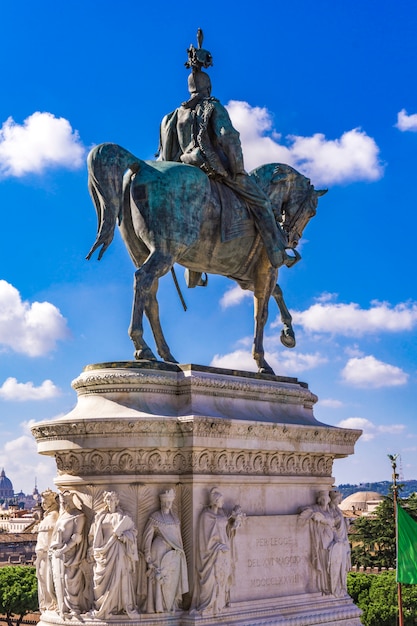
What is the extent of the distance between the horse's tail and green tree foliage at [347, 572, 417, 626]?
100 ft

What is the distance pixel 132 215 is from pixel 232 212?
186 cm

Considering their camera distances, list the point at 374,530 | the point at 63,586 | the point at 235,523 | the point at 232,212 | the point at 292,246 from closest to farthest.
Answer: the point at 63,586, the point at 235,523, the point at 232,212, the point at 292,246, the point at 374,530

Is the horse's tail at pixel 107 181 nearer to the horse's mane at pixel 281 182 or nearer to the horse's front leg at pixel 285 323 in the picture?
the horse's mane at pixel 281 182

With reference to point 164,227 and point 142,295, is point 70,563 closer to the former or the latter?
point 142,295

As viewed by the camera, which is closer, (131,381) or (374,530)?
(131,381)

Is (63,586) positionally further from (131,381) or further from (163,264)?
(163,264)

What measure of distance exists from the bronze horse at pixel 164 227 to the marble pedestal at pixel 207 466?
991mm

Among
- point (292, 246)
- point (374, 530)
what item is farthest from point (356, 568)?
point (292, 246)

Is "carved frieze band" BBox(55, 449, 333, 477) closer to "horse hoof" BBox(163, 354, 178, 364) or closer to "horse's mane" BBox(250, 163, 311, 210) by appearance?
"horse hoof" BBox(163, 354, 178, 364)

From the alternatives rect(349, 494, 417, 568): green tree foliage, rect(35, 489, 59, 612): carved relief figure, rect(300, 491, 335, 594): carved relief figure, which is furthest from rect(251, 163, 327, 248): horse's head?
rect(349, 494, 417, 568): green tree foliage

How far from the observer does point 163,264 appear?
14.3 meters

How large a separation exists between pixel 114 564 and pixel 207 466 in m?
2.00

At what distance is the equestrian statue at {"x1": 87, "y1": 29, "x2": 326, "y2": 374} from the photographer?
1420cm

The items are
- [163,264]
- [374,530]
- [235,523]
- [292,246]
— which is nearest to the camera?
[235,523]
